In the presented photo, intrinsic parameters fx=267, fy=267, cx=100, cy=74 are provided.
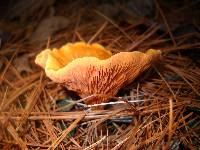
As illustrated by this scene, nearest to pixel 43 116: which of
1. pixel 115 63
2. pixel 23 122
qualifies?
pixel 23 122

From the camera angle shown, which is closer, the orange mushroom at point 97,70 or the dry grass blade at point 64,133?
the orange mushroom at point 97,70

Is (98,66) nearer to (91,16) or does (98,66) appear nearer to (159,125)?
(159,125)

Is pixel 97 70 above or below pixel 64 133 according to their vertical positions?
above

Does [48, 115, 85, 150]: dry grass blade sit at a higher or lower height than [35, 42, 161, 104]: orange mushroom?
lower

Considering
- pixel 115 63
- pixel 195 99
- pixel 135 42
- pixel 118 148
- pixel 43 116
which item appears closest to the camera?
pixel 115 63

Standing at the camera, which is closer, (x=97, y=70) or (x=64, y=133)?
(x=97, y=70)

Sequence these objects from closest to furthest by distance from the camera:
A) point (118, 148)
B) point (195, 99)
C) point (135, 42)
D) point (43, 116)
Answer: point (118, 148)
point (195, 99)
point (43, 116)
point (135, 42)

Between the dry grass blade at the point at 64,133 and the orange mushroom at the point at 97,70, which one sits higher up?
the orange mushroom at the point at 97,70

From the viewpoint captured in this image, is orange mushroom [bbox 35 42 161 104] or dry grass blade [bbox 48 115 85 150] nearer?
orange mushroom [bbox 35 42 161 104]
